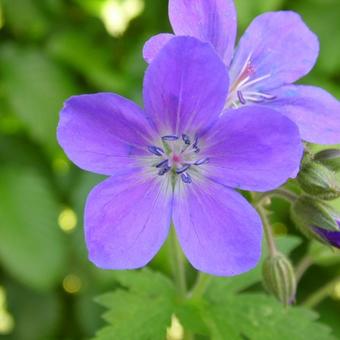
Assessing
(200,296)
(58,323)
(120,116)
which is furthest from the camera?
(58,323)

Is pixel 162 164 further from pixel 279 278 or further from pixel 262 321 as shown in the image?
pixel 262 321

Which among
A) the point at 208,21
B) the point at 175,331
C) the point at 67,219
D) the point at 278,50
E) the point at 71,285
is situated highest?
the point at 208,21

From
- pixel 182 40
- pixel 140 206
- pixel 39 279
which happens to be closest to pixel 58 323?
pixel 39 279

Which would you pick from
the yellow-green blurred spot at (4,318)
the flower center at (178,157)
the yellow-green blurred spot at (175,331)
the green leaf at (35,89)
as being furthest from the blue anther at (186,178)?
the yellow-green blurred spot at (4,318)

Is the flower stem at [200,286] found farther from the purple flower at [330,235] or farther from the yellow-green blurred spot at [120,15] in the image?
the yellow-green blurred spot at [120,15]

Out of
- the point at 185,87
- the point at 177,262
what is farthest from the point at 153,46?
the point at 177,262

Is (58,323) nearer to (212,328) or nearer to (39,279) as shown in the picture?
(39,279)
